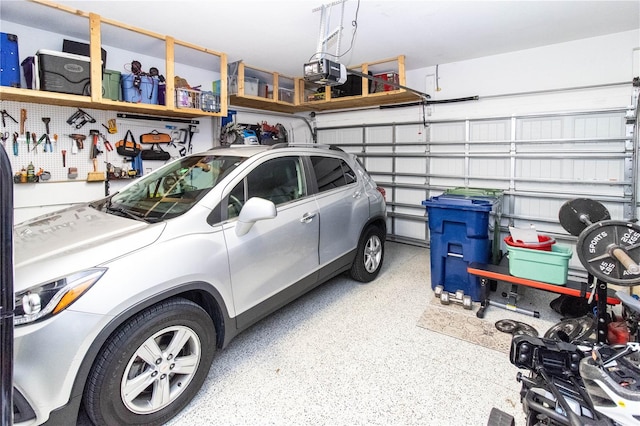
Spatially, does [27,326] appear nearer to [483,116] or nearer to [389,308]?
[389,308]

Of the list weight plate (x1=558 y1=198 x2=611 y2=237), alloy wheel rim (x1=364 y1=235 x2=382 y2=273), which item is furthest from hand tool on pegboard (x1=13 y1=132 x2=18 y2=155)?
weight plate (x1=558 y1=198 x2=611 y2=237)

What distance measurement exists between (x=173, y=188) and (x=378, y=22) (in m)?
2.64

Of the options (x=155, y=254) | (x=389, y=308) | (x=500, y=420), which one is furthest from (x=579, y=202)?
(x=155, y=254)

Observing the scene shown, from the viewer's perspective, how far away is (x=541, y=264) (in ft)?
9.79

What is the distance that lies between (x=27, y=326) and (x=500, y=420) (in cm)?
210

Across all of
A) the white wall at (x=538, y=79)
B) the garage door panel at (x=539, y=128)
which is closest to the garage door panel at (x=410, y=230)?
the white wall at (x=538, y=79)

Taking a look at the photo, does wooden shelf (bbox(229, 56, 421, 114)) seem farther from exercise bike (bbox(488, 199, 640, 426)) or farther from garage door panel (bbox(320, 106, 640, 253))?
exercise bike (bbox(488, 199, 640, 426))

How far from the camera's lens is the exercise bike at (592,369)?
124cm

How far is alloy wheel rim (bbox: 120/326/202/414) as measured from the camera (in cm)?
172

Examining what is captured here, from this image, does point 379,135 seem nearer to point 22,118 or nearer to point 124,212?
point 124,212

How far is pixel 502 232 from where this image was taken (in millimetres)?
4965

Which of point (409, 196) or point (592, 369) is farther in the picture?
point (409, 196)

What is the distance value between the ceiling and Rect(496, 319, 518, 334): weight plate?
114 inches

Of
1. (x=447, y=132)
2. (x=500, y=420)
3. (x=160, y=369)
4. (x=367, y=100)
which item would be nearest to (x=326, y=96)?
(x=367, y=100)
